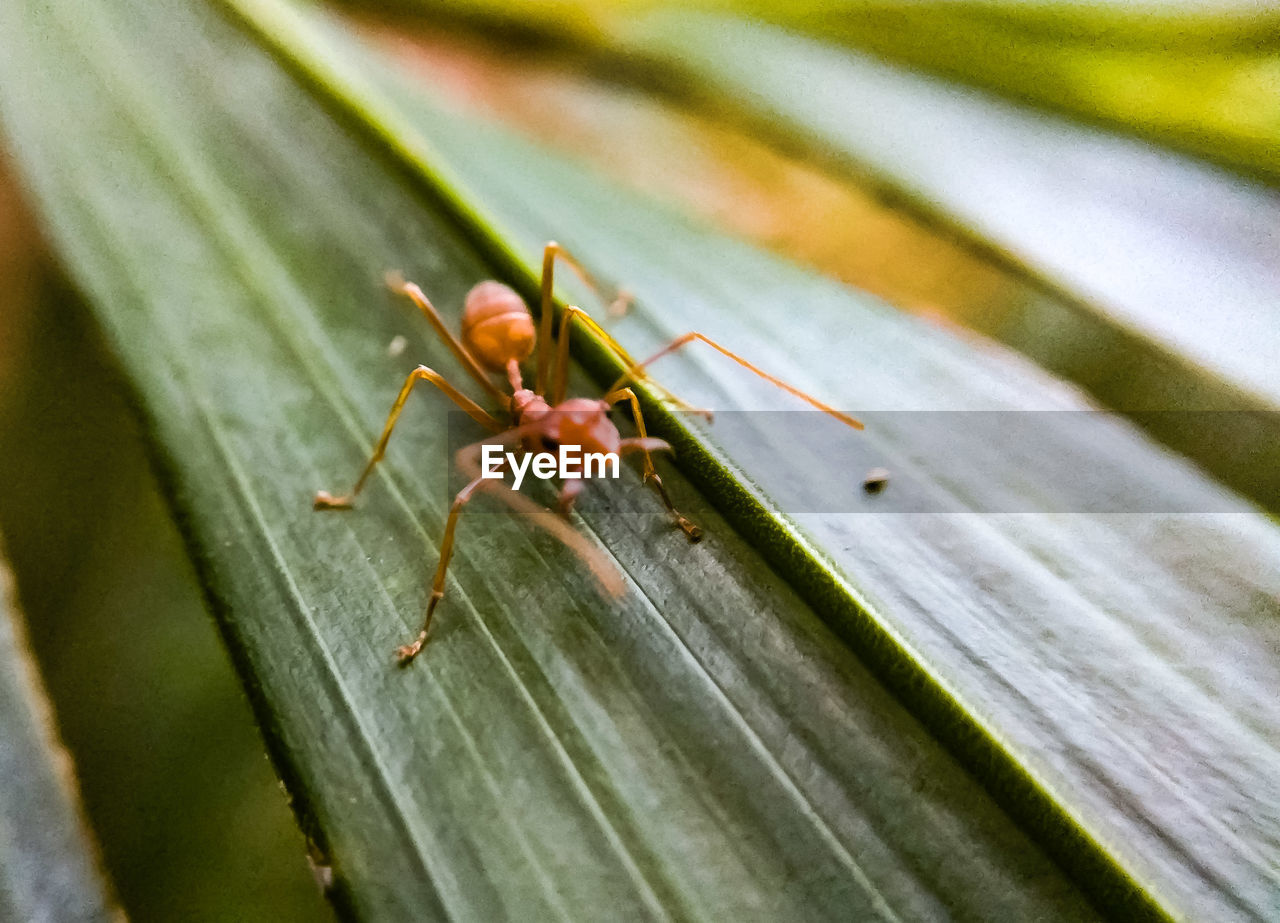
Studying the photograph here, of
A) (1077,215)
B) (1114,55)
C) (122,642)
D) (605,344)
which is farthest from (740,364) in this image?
(122,642)

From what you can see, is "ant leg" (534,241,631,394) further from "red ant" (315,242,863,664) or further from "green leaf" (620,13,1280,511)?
"green leaf" (620,13,1280,511)

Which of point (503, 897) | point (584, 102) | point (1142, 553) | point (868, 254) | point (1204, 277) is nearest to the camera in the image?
point (503, 897)

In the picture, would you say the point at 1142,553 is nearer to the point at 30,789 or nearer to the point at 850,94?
the point at 850,94

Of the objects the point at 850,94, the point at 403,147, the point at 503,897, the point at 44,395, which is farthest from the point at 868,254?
the point at 44,395

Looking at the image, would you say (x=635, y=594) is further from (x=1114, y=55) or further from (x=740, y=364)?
(x=1114, y=55)

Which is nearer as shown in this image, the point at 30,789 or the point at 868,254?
the point at 30,789
